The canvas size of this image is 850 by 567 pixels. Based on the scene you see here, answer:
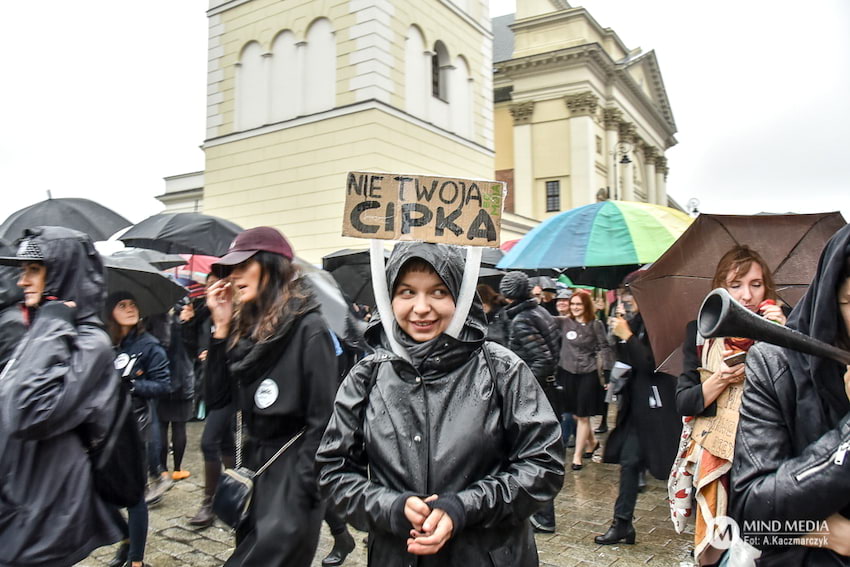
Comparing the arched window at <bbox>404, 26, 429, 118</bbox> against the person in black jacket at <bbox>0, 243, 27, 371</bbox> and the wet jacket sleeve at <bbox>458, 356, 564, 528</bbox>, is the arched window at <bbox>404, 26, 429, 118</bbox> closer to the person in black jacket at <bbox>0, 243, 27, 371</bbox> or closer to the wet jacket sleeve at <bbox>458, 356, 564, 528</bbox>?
the person in black jacket at <bbox>0, 243, 27, 371</bbox>

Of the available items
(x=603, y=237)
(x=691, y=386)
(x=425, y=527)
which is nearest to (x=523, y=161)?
(x=603, y=237)

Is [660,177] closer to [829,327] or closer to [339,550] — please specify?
[339,550]

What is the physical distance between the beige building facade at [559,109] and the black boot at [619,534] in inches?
1162

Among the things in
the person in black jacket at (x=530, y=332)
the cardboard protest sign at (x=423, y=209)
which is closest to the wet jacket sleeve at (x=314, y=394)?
the cardboard protest sign at (x=423, y=209)

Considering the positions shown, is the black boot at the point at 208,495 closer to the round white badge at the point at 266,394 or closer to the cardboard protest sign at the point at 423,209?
the round white badge at the point at 266,394

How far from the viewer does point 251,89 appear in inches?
828

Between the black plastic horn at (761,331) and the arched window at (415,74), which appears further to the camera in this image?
the arched window at (415,74)

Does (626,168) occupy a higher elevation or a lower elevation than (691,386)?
higher

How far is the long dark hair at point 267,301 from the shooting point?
2988 mm

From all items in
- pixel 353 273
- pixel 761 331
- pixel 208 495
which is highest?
pixel 353 273

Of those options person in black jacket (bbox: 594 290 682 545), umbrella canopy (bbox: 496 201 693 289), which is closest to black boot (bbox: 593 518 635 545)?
person in black jacket (bbox: 594 290 682 545)

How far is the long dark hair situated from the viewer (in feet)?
9.80

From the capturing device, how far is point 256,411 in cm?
289

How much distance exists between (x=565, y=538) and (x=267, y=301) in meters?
3.23
